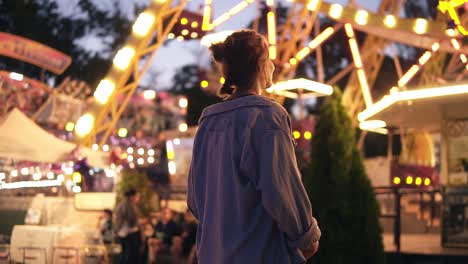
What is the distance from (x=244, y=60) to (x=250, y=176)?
478 millimetres

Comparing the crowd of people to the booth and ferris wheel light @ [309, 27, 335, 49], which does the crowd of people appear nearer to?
the booth

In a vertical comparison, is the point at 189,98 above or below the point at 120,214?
above

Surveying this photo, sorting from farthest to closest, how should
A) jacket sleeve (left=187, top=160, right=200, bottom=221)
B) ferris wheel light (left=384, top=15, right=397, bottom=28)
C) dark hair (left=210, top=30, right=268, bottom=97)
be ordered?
1. ferris wheel light (left=384, top=15, right=397, bottom=28)
2. jacket sleeve (left=187, top=160, right=200, bottom=221)
3. dark hair (left=210, top=30, right=268, bottom=97)

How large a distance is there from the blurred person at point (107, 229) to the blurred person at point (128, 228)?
0.58 meters

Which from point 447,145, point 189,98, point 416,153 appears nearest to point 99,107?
point 447,145

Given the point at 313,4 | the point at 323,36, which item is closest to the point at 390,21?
the point at 313,4

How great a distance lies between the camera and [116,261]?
1455cm

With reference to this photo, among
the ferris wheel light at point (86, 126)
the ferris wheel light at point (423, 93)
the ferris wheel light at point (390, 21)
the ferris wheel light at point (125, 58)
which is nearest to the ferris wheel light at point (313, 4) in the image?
the ferris wheel light at point (390, 21)

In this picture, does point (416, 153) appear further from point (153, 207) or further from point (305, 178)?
point (305, 178)

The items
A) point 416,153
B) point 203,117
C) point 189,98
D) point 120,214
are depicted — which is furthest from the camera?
point 189,98

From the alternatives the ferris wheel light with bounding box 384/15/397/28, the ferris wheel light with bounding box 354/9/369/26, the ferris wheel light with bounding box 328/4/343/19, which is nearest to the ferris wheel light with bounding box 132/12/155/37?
the ferris wheel light with bounding box 328/4/343/19

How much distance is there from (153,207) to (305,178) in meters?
11.3

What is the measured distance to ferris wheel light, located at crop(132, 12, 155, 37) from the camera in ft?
56.1

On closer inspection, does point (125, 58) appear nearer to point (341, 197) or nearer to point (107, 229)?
point (107, 229)
